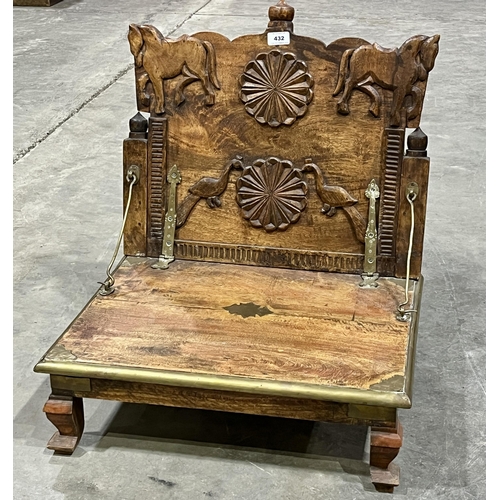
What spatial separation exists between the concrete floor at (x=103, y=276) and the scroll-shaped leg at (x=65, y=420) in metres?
0.04

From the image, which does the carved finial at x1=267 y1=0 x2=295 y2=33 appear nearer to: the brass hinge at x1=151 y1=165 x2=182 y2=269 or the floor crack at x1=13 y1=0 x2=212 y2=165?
the brass hinge at x1=151 y1=165 x2=182 y2=269

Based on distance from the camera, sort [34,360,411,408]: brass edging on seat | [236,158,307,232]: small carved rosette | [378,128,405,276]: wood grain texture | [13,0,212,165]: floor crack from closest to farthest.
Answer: [34,360,411,408]: brass edging on seat → [378,128,405,276]: wood grain texture → [236,158,307,232]: small carved rosette → [13,0,212,165]: floor crack

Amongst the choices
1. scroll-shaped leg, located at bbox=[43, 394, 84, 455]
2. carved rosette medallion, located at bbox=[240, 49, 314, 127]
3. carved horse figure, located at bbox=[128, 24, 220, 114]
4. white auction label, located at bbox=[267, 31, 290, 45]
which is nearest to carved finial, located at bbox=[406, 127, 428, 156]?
carved rosette medallion, located at bbox=[240, 49, 314, 127]

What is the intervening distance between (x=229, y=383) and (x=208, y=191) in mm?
1011

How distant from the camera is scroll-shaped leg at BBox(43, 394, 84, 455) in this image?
3.37 m

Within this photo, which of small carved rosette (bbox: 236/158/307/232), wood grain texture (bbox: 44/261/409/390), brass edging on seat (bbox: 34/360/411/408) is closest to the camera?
brass edging on seat (bbox: 34/360/411/408)

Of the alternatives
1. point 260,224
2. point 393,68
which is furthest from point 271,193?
point 393,68

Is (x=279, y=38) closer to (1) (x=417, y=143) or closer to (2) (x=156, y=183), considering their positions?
(1) (x=417, y=143)

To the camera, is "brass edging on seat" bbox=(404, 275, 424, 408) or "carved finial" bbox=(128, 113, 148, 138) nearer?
"brass edging on seat" bbox=(404, 275, 424, 408)

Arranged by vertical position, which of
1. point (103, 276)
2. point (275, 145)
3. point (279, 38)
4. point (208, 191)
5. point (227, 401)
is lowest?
point (103, 276)

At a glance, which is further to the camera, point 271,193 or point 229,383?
point 271,193

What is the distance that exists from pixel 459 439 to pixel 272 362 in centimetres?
85

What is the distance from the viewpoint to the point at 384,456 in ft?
10.6

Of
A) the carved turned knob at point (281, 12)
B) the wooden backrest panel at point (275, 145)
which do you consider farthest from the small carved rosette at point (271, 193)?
the carved turned knob at point (281, 12)
